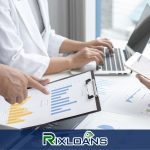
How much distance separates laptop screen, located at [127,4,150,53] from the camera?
63.3 inches

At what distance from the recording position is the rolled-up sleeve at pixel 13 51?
1318 mm

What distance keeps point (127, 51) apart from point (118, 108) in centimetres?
64

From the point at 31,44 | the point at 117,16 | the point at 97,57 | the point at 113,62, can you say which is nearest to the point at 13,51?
the point at 31,44

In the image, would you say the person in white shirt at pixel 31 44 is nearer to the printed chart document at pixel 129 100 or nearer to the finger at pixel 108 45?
the finger at pixel 108 45

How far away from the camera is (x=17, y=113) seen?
104 centimetres

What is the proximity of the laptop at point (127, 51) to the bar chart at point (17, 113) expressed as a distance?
1.47 feet

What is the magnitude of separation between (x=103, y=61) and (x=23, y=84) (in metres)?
0.61

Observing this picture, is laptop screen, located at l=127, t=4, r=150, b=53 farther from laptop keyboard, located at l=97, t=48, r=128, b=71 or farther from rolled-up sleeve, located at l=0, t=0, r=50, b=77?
rolled-up sleeve, located at l=0, t=0, r=50, b=77

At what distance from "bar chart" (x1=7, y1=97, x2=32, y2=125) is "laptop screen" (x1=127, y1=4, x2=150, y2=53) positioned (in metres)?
0.71

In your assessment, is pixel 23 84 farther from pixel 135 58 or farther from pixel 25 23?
pixel 25 23

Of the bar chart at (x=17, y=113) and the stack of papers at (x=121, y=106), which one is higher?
the bar chart at (x=17, y=113)

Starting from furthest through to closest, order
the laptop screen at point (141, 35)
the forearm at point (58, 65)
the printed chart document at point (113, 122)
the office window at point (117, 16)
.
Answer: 1. the office window at point (117, 16)
2. the laptop screen at point (141, 35)
3. the forearm at point (58, 65)
4. the printed chart document at point (113, 122)

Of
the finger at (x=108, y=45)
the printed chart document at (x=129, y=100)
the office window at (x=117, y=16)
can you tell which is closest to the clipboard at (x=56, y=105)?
the printed chart document at (x=129, y=100)

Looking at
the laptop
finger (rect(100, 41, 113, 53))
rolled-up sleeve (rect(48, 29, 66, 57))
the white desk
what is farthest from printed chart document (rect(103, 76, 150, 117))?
rolled-up sleeve (rect(48, 29, 66, 57))
